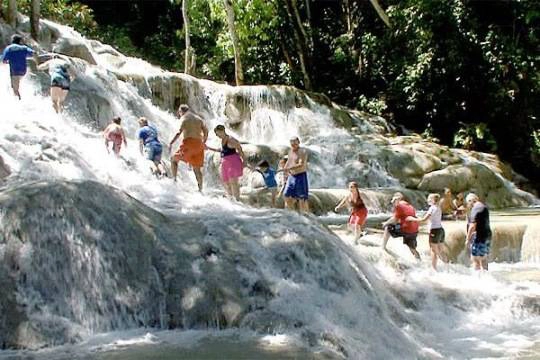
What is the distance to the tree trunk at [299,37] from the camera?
91.0 feet

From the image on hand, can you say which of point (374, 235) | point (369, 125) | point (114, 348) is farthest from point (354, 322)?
point (369, 125)

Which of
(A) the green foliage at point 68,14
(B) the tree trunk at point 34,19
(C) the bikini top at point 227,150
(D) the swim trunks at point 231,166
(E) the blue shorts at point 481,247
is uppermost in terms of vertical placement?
(A) the green foliage at point 68,14

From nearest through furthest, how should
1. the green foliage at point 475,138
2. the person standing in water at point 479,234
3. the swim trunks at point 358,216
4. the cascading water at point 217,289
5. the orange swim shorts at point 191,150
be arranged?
the cascading water at point 217,289
the person standing in water at point 479,234
the swim trunks at point 358,216
the orange swim shorts at point 191,150
the green foliage at point 475,138

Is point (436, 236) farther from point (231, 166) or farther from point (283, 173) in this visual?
point (283, 173)

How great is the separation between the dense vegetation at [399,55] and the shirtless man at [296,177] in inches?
539

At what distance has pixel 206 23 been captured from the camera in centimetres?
2966

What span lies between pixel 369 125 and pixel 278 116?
10.1ft

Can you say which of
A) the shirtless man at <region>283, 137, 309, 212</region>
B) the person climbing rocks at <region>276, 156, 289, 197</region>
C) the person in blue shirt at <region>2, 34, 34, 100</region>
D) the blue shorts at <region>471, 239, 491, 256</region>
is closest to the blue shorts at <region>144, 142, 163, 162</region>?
the person climbing rocks at <region>276, 156, 289, 197</region>

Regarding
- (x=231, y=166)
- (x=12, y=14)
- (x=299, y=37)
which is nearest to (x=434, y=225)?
(x=231, y=166)

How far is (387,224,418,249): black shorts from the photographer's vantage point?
33.7ft

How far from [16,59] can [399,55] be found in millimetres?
15971

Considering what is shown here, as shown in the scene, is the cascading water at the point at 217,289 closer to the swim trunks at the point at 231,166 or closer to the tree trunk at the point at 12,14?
the swim trunks at the point at 231,166

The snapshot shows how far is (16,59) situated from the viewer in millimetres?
13555

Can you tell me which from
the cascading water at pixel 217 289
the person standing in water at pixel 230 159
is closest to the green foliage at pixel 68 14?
the person standing in water at pixel 230 159
